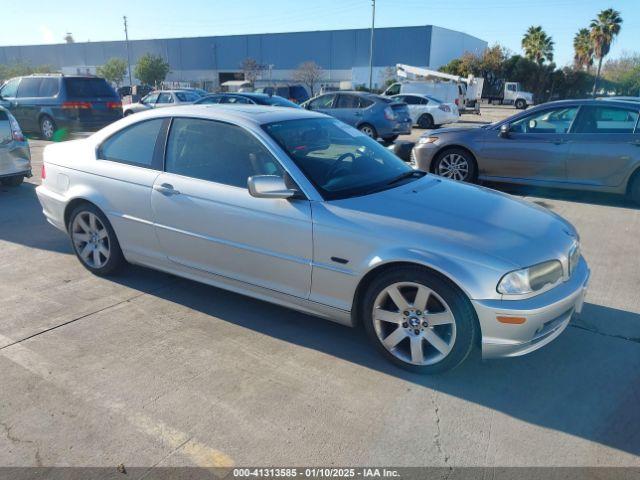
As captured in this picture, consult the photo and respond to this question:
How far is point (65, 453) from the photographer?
2.51m

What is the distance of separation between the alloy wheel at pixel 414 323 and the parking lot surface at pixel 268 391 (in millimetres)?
161

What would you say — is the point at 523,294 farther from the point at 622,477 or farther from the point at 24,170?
Result: the point at 24,170

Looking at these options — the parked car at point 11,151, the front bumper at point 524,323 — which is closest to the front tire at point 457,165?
the front bumper at point 524,323

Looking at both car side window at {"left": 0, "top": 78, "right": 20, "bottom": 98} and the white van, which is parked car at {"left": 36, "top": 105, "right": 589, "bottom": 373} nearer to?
car side window at {"left": 0, "top": 78, "right": 20, "bottom": 98}

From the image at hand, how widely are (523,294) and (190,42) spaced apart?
8086cm

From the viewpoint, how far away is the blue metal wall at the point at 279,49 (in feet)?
211

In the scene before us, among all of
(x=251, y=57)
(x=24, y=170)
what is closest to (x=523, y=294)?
(x=24, y=170)

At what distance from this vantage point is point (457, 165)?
27.5ft

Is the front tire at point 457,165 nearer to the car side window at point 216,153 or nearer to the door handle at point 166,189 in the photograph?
the car side window at point 216,153

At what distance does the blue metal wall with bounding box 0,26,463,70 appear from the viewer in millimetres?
64250

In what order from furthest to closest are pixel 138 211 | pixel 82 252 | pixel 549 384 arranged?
pixel 82 252
pixel 138 211
pixel 549 384

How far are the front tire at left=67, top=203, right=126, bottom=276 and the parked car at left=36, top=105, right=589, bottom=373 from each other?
0.05 ft

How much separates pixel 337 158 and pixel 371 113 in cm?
1165

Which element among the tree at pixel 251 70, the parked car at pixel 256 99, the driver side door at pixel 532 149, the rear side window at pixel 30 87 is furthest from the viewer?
the tree at pixel 251 70
